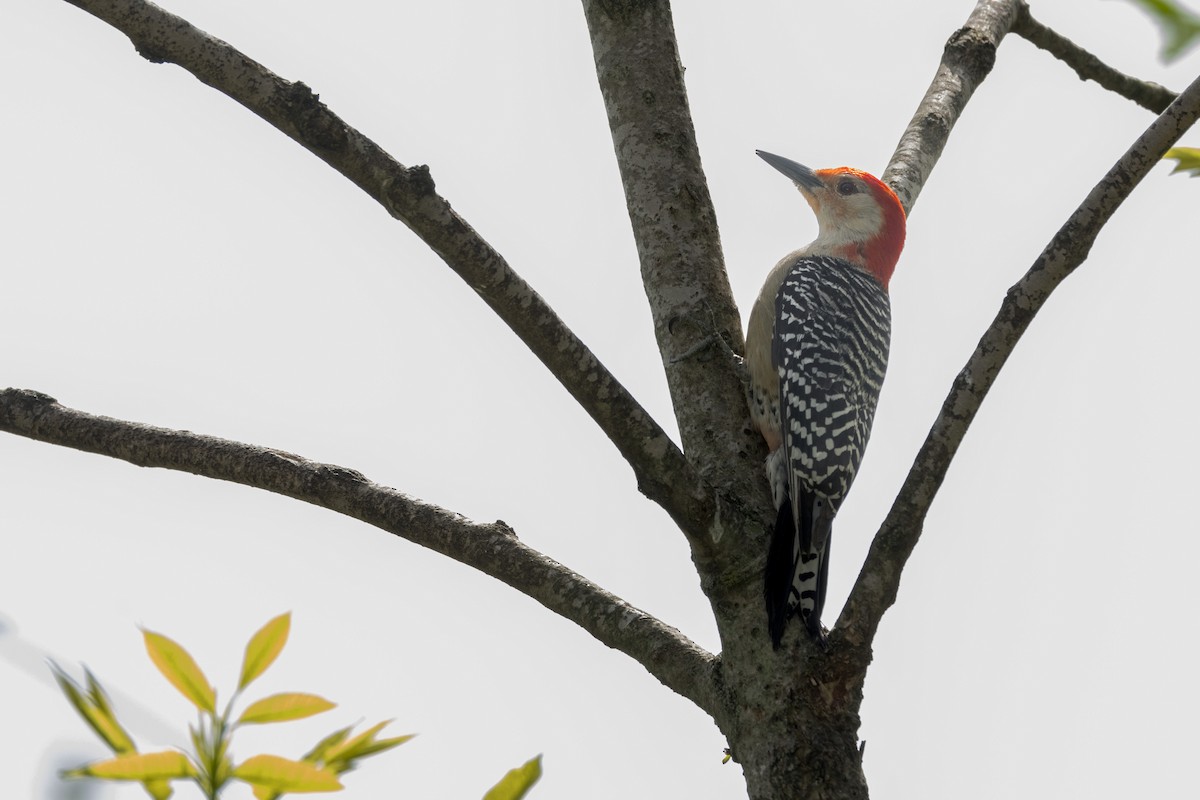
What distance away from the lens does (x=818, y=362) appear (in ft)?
15.1

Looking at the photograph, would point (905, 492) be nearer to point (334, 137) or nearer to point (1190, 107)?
point (1190, 107)

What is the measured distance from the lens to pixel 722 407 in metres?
3.35

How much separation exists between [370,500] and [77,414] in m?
0.75

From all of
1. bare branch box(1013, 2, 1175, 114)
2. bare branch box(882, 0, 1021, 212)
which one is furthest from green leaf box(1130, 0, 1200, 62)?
bare branch box(1013, 2, 1175, 114)

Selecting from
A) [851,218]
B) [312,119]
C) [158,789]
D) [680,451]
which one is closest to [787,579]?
[680,451]

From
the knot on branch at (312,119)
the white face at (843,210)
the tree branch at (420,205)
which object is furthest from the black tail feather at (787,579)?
the white face at (843,210)

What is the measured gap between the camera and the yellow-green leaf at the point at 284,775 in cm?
89

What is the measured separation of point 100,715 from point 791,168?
219 inches

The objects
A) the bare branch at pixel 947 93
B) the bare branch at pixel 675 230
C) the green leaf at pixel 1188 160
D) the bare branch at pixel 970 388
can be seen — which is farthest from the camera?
the bare branch at pixel 947 93

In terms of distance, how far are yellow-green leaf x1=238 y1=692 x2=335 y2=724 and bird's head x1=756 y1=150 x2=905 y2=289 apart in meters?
4.64

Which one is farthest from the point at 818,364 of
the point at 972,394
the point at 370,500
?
the point at 370,500

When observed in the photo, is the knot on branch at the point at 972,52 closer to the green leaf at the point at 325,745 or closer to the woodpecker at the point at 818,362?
the woodpecker at the point at 818,362

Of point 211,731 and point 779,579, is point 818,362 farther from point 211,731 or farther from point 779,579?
point 211,731

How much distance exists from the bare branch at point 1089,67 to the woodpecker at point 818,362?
0.86 m
